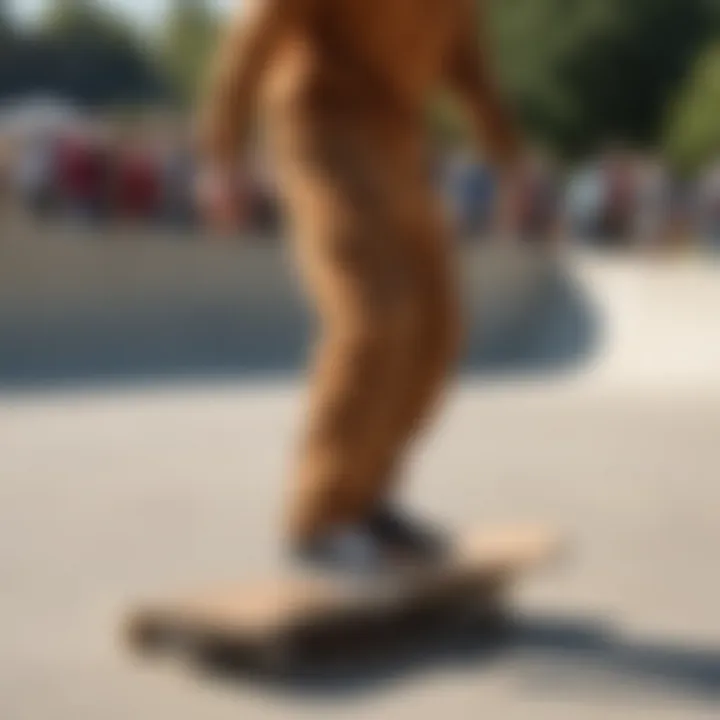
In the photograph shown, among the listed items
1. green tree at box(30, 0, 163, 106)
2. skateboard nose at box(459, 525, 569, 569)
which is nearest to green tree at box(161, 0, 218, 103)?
green tree at box(30, 0, 163, 106)

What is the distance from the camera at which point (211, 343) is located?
1291 centimetres

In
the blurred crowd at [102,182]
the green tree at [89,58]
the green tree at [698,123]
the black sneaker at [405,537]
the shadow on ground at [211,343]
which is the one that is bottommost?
the black sneaker at [405,537]

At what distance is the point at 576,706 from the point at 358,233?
1.16 m

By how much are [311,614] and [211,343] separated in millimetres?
9014

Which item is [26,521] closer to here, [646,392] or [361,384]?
[361,384]

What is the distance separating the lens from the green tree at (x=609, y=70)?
98.9 ft

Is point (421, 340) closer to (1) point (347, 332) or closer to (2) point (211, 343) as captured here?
(1) point (347, 332)

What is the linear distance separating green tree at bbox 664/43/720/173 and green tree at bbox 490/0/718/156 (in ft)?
5.85

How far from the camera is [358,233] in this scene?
3984mm

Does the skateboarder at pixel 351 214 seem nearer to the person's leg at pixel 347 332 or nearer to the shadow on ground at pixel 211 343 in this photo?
the person's leg at pixel 347 332

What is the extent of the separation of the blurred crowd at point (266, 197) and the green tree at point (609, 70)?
41.7 feet

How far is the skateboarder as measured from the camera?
401cm

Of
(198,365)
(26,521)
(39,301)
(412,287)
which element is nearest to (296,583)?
(412,287)

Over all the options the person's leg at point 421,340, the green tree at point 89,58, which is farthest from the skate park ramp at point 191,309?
the green tree at point 89,58
